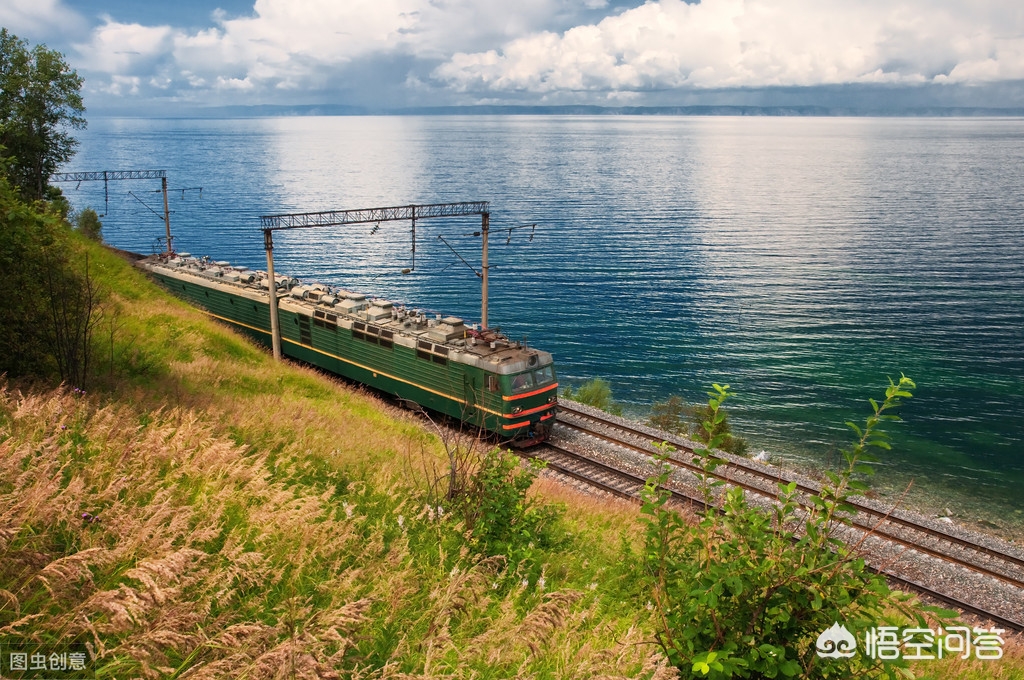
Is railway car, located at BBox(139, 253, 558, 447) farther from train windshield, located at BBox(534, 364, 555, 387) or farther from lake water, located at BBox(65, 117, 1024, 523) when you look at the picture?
lake water, located at BBox(65, 117, 1024, 523)

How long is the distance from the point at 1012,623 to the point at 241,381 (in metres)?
23.2

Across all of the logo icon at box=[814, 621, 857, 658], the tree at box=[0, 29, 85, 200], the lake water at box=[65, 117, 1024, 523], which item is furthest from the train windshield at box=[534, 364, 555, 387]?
the tree at box=[0, 29, 85, 200]

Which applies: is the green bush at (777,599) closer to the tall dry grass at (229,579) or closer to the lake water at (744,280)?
the tall dry grass at (229,579)

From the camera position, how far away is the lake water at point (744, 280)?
3941 centimetres

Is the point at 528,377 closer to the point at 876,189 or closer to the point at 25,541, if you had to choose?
the point at 25,541

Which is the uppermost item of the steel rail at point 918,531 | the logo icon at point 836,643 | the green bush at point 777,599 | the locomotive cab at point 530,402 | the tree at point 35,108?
the tree at point 35,108

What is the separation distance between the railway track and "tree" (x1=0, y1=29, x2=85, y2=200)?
31.0 metres

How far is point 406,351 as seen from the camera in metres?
27.5

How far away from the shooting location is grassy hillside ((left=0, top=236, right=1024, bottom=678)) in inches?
216

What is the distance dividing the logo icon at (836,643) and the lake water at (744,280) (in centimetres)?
2504

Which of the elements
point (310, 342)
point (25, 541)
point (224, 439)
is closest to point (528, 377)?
point (310, 342)

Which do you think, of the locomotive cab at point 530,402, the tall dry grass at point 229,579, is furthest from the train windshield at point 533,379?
the tall dry grass at point 229,579

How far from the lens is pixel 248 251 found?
77.4 meters

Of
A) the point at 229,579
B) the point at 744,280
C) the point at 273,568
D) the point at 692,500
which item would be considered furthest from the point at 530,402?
the point at 744,280
